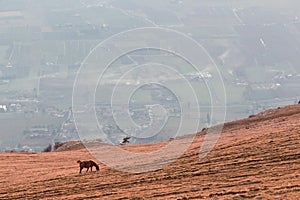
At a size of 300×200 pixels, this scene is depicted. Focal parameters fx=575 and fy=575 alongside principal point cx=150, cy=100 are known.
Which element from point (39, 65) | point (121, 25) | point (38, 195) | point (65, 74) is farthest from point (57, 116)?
point (38, 195)

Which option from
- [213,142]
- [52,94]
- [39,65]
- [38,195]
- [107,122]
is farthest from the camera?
[39,65]

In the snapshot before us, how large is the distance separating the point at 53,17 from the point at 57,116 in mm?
95859

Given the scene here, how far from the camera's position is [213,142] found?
2912 centimetres

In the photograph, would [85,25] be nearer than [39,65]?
No

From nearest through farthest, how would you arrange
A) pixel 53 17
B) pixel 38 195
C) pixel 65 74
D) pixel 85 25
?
pixel 38 195
pixel 65 74
pixel 85 25
pixel 53 17

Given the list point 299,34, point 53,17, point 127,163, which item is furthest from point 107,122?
point 53,17

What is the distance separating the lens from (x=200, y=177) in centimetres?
2045

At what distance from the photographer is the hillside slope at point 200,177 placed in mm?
17812

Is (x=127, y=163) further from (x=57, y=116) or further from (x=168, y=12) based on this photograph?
(x=168, y=12)

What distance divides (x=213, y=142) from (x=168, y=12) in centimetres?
15667

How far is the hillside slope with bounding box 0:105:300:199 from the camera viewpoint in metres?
17.8

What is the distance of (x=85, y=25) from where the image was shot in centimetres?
17562

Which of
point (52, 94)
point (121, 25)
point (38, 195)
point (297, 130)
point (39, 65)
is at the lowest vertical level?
point (38, 195)

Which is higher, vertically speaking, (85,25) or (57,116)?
(85,25)
